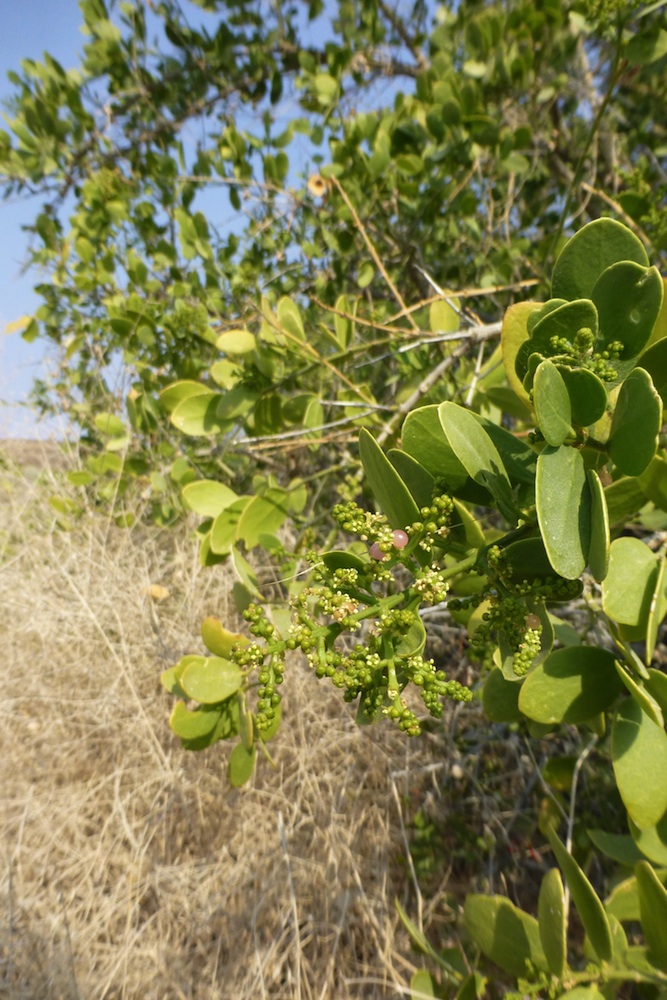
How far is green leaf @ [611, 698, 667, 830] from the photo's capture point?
0.63 m

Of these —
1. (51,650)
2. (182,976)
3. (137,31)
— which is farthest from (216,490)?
(51,650)

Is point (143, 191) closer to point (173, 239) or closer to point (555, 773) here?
point (173, 239)

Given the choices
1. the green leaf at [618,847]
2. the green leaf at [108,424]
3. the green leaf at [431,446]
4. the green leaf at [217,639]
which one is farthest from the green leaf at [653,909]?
the green leaf at [108,424]

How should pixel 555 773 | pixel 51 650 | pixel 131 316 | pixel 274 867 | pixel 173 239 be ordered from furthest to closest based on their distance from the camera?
pixel 51 650, pixel 173 239, pixel 274 867, pixel 131 316, pixel 555 773

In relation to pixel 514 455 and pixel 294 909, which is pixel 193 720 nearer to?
pixel 514 455

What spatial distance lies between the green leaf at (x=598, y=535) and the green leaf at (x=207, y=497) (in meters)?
0.86

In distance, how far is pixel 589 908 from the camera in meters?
0.76

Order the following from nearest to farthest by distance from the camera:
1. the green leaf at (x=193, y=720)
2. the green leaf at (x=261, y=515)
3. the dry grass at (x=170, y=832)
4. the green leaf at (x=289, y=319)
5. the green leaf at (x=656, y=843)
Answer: the green leaf at (x=656, y=843)
the green leaf at (x=193, y=720)
the green leaf at (x=261, y=515)
the green leaf at (x=289, y=319)
the dry grass at (x=170, y=832)

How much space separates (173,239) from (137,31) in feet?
2.42

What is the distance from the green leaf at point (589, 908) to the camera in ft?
2.48

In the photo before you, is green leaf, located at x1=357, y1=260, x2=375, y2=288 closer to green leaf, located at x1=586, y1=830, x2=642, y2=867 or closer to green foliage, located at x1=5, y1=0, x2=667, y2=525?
green foliage, located at x1=5, y1=0, x2=667, y2=525

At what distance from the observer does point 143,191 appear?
240 centimetres

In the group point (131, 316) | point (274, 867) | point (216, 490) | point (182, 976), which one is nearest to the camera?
point (216, 490)

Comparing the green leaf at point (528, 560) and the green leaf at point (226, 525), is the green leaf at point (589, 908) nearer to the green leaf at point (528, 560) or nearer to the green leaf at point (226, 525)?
the green leaf at point (528, 560)
